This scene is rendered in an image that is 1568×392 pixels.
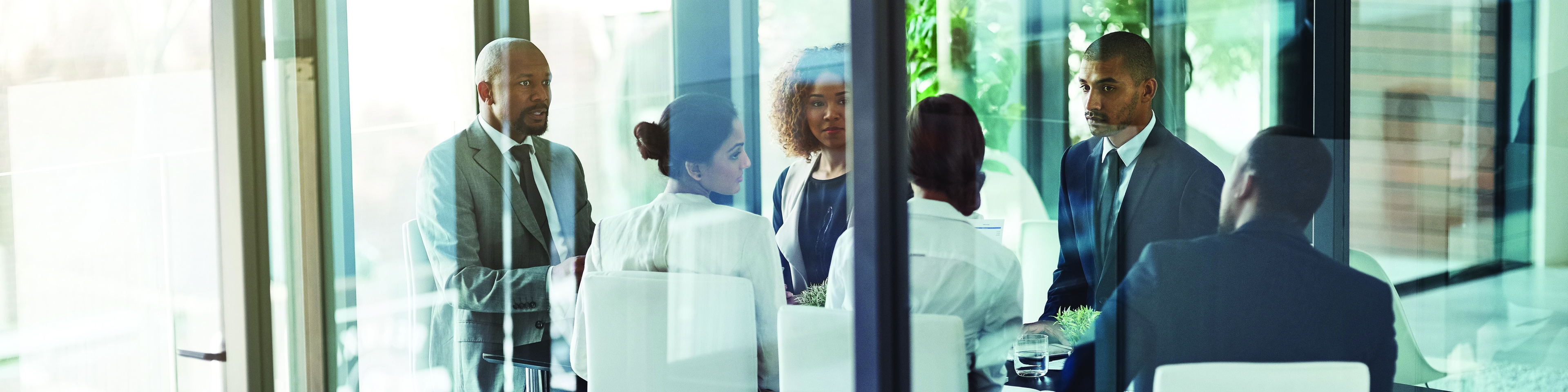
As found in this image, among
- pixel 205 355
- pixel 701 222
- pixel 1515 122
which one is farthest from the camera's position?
pixel 205 355

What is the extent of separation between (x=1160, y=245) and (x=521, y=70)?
1.49 meters

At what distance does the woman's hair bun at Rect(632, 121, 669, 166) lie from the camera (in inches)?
82.5

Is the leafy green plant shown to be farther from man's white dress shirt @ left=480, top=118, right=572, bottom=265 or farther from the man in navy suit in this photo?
man's white dress shirt @ left=480, top=118, right=572, bottom=265

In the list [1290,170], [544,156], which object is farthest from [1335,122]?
[544,156]

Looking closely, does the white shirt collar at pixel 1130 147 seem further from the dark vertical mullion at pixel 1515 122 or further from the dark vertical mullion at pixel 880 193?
the dark vertical mullion at pixel 1515 122

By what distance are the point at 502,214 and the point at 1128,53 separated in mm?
1504

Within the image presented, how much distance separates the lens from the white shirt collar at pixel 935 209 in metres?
1.66

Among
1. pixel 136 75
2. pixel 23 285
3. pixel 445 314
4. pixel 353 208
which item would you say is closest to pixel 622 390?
pixel 445 314

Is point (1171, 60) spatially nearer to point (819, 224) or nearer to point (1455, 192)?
point (1455, 192)

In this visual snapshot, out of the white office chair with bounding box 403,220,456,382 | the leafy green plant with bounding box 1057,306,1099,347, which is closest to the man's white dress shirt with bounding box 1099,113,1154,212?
the leafy green plant with bounding box 1057,306,1099,347

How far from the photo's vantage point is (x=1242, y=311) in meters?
1.68

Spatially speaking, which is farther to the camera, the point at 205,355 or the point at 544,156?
the point at 205,355

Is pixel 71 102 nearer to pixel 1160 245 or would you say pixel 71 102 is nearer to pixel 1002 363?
pixel 1002 363

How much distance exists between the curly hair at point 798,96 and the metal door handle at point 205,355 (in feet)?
6.04
